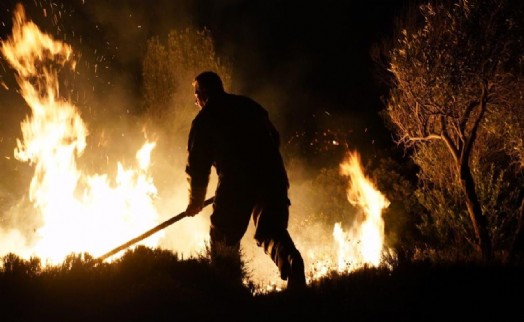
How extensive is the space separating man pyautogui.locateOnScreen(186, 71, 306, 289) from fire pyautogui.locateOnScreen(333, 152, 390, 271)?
15.2 feet

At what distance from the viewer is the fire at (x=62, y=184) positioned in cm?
805

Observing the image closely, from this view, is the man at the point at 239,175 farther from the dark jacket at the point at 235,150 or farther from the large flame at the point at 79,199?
the large flame at the point at 79,199

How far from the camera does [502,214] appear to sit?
36.3ft

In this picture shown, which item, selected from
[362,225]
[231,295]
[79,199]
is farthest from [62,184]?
[362,225]

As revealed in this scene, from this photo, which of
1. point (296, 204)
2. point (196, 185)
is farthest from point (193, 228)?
point (196, 185)

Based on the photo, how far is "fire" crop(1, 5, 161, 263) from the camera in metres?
8.05

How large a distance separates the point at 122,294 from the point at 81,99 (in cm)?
1297

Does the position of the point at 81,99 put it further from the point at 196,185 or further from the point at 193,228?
the point at 196,185

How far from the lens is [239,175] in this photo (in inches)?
203

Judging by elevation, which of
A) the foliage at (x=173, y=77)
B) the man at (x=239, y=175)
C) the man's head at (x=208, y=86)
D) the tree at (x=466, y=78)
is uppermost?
the foliage at (x=173, y=77)

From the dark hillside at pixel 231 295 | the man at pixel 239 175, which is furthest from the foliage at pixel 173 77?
the dark hillside at pixel 231 295

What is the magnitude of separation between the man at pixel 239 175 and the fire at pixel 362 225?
4.64 metres

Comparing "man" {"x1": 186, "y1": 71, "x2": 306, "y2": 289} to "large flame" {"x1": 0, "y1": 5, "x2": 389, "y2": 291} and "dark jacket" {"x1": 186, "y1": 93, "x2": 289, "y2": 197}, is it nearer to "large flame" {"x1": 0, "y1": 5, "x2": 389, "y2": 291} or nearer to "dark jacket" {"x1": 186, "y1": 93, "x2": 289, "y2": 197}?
"dark jacket" {"x1": 186, "y1": 93, "x2": 289, "y2": 197}

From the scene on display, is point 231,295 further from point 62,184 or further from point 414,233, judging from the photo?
point 414,233
